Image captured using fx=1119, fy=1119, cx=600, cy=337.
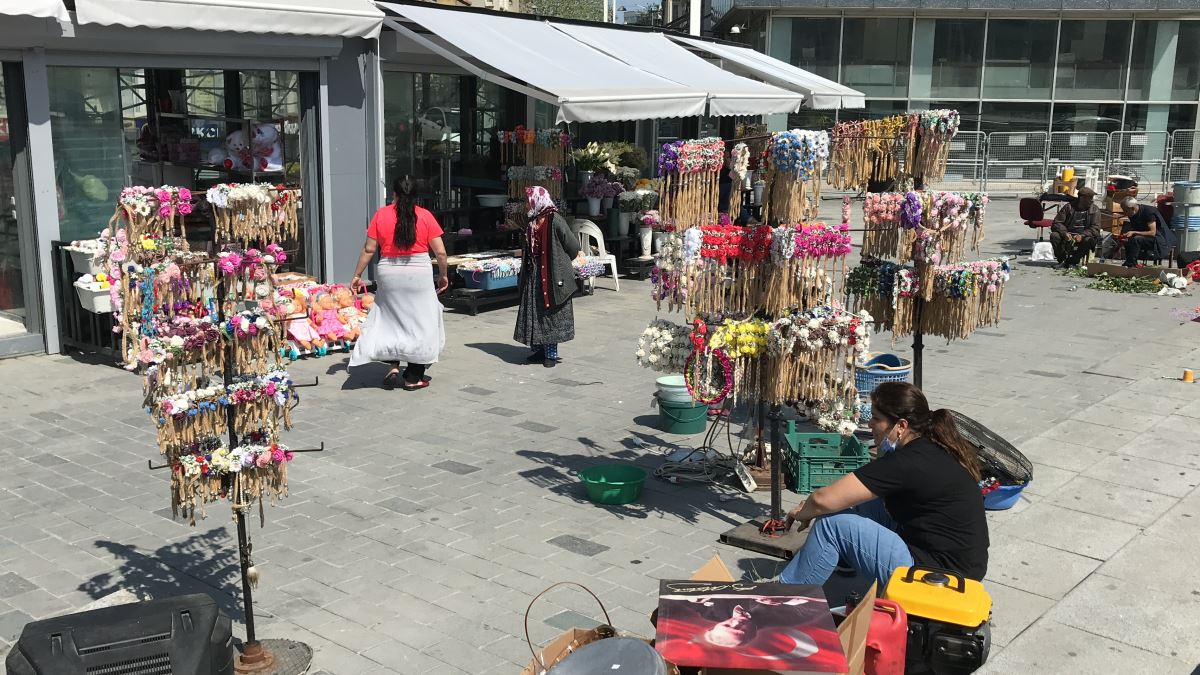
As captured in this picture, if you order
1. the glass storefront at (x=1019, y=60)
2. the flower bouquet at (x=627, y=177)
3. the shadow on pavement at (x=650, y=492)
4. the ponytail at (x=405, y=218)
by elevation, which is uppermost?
the glass storefront at (x=1019, y=60)

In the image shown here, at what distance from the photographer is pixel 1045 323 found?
41.6 feet

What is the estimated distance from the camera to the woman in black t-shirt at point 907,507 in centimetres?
483

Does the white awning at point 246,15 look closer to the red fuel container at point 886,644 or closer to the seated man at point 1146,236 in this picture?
the red fuel container at point 886,644

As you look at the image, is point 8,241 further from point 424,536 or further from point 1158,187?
point 1158,187

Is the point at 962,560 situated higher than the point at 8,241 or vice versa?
the point at 8,241

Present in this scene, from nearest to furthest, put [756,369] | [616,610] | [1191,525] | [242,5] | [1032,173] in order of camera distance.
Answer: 1. [616,610]
2. [756,369]
3. [1191,525]
4. [242,5]
5. [1032,173]

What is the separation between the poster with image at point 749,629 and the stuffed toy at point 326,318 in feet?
23.7

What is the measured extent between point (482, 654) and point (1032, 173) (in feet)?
93.2

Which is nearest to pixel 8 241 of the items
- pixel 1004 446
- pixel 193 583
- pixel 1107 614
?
pixel 193 583

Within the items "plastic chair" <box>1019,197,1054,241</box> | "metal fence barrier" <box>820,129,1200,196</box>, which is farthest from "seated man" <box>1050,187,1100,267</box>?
"metal fence barrier" <box>820,129,1200,196</box>

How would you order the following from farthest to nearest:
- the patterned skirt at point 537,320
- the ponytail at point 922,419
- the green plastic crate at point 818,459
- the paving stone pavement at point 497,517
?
1. the patterned skirt at point 537,320
2. the green plastic crate at point 818,459
3. the paving stone pavement at point 497,517
4. the ponytail at point 922,419

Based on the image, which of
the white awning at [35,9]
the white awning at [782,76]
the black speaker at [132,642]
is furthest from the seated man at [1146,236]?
the black speaker at [132,642]

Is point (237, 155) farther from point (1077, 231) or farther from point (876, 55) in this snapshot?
point (876, 55)

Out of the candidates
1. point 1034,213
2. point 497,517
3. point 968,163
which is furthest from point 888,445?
point 968,163
